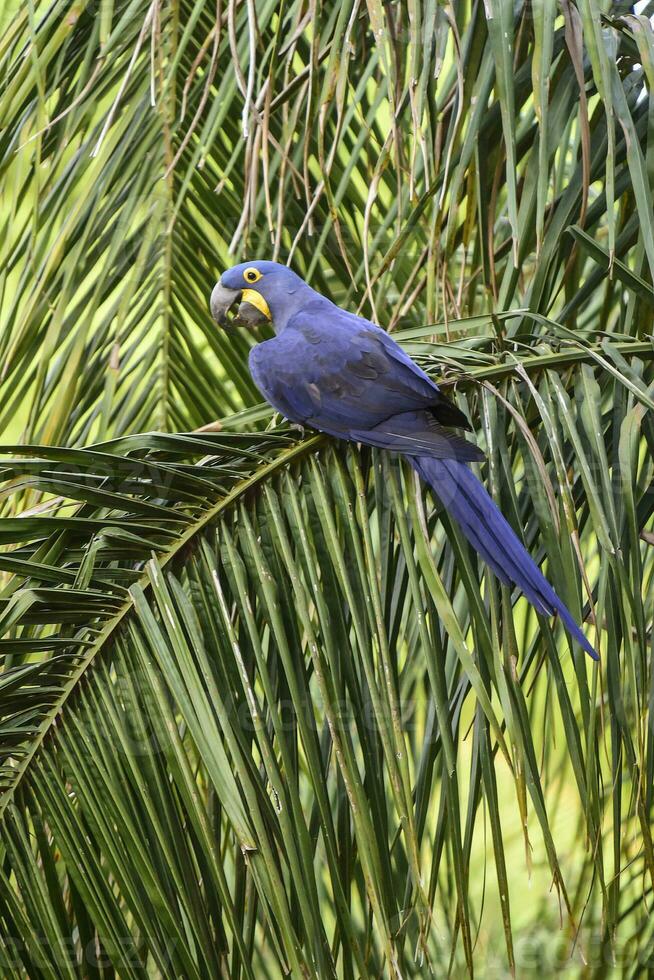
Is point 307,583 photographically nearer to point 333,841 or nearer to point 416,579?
point 416,579

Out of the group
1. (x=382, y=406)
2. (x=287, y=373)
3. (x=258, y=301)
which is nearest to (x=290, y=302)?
(x=258, y=301)

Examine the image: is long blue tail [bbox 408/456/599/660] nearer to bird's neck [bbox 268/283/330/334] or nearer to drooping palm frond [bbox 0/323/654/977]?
drooping palm frond [bbox 0/323/654/977]

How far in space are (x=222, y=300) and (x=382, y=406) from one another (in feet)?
1.67

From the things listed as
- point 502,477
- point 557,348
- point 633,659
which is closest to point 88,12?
point 557,348

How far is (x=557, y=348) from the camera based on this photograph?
1155 millimetres

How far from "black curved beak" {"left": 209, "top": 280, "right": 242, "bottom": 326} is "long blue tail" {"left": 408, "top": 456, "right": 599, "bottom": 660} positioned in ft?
1.90

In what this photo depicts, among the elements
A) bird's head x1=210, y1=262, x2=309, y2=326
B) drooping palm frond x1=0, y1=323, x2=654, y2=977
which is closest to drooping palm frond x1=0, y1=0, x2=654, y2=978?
drooping palm frond x1=0, y1=323, x2=654, y2=977

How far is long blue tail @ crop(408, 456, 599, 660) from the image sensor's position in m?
0.89

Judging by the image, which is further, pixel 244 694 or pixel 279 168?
pixel 279 168

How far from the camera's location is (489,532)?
3.09 feet

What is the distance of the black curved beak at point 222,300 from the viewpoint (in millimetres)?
1497

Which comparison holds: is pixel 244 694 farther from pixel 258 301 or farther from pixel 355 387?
pixel 258 301

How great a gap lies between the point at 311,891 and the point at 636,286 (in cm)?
80

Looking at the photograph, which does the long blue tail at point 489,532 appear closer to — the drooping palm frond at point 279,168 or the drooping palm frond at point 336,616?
the drooping palm frond at point 336,616
